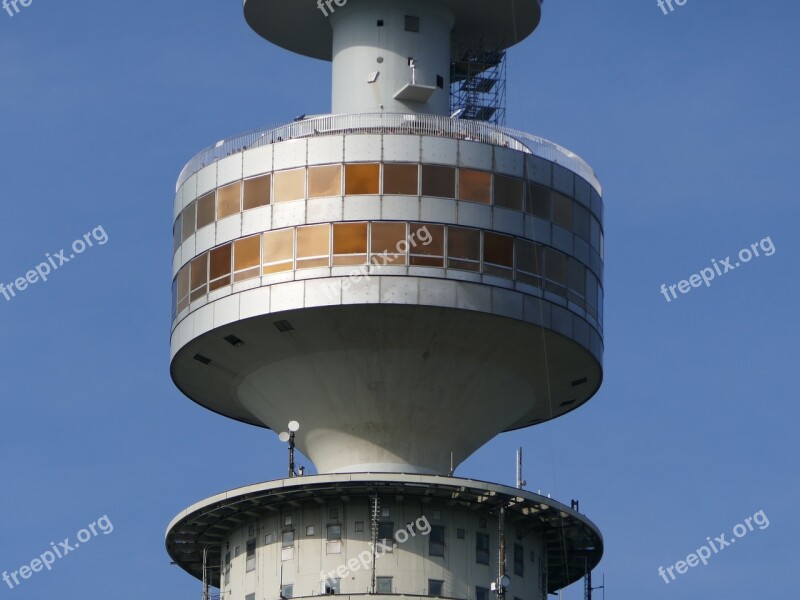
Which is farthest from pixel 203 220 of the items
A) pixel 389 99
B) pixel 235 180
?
pixel 389 99

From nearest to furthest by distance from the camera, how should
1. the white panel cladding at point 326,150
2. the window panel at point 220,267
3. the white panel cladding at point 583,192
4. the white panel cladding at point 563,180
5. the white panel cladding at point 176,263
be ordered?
the white panel cladding at point 326,150
the window panel at point 220,267
the white panel cladding at point 563,180
the white panel cladding at point 583,192
the white panel cladding at point 176,263

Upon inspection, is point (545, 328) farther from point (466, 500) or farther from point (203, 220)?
point (203, 220)

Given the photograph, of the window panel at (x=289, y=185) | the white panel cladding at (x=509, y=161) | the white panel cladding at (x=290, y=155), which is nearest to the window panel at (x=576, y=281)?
the white panel cladding at (x=509, y=161)

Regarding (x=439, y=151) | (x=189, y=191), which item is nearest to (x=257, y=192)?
(x=189, y=191)

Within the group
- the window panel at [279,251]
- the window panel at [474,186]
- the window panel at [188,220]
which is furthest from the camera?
the window panel at [188,220]

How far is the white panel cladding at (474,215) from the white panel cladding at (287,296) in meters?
5.51

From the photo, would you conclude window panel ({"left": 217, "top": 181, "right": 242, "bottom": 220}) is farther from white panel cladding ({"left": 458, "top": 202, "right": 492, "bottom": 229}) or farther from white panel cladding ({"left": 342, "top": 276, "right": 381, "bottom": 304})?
white panel cladding ({"left": 458, "top": 202, "right": 492, "bottom": 229})

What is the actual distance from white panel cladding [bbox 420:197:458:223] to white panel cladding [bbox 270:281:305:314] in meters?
4.47

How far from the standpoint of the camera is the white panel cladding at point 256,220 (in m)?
84.3

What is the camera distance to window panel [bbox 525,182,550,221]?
84938mm

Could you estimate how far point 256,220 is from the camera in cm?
8462

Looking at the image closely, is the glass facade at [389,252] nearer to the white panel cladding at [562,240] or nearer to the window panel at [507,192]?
the white panel cladding at [562,240]

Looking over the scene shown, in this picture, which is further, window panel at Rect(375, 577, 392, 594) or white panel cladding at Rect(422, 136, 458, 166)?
white panel cladding at Rect(422, 136, 458, 166)

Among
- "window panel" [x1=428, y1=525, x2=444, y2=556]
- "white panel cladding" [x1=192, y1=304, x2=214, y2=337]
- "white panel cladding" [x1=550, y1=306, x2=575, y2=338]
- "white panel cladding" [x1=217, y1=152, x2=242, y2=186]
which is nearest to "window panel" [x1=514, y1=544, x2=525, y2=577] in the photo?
"window panel" [x1=428, y1=525, x2=444, y2=556]
